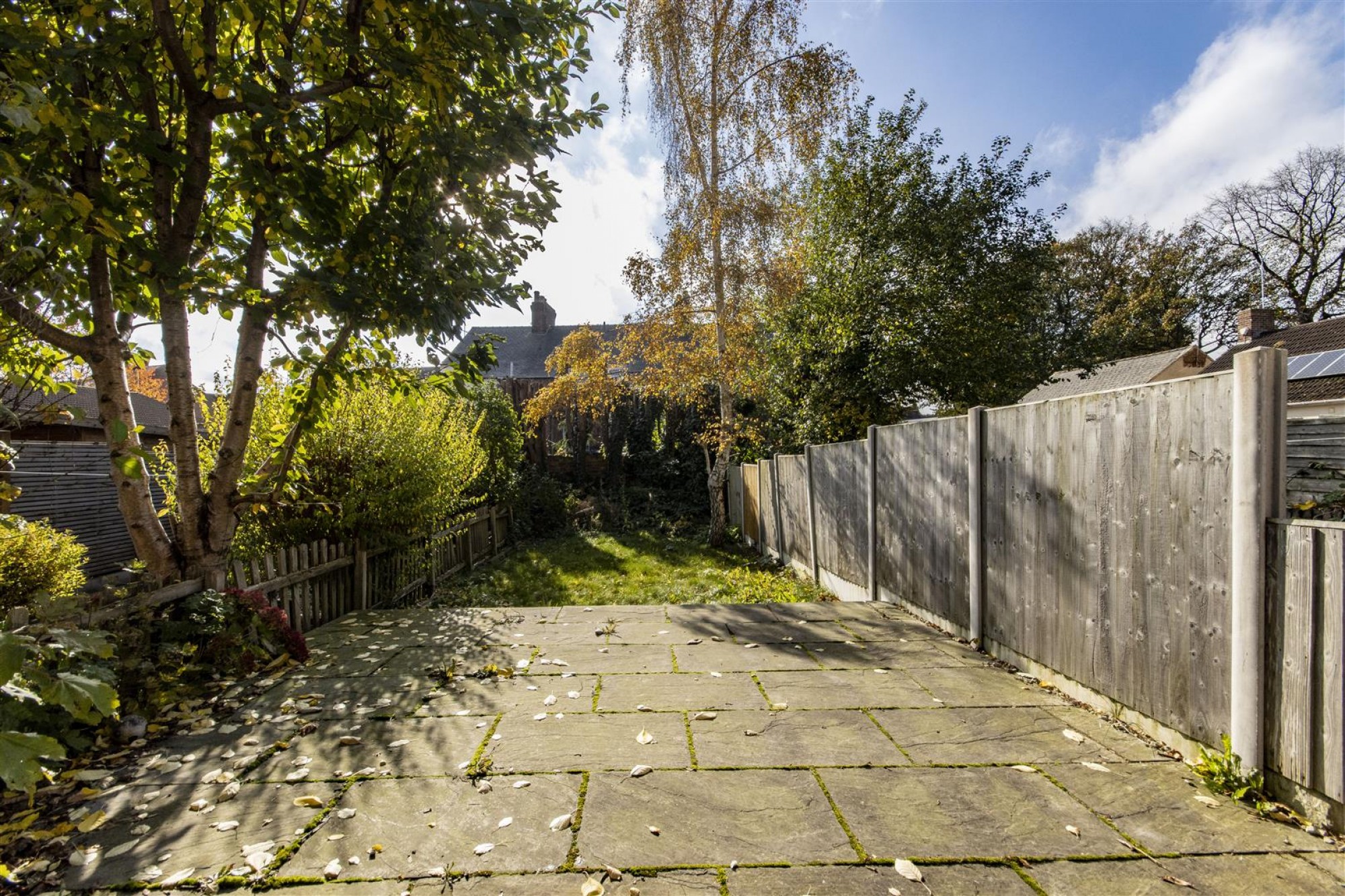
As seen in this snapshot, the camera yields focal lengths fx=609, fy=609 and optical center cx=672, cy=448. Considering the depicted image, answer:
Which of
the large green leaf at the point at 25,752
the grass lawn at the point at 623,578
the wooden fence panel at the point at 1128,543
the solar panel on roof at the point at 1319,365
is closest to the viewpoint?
the large green leaf at the point at 25,752

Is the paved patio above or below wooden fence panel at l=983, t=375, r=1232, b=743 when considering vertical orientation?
below

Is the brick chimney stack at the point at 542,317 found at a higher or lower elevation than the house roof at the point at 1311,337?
higher

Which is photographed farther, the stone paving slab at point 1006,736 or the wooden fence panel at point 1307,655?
the stone paving slab at point 1006,736

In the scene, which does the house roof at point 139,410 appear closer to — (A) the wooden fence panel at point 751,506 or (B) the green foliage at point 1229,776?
(A) the wooden fence panel at point 751,506

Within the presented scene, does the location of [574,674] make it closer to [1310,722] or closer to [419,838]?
[419,838]

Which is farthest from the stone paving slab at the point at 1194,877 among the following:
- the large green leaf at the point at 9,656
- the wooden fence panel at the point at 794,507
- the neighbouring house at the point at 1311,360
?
the neighbouring house at the point at 1311,360

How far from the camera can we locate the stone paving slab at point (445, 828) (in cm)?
198

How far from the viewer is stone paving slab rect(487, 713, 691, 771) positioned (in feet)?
8.69

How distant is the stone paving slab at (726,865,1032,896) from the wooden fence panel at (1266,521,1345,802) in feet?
3.67

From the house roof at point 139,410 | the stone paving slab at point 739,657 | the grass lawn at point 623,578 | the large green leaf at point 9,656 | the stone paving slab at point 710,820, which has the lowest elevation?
the grass lawn at point 623,578

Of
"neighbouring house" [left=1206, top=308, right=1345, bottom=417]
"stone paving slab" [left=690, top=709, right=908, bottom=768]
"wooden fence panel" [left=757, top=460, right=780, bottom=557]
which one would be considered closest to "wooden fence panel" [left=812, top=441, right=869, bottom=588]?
"wooden fence panel" [left=757, top=460, right=780, bottom=557]

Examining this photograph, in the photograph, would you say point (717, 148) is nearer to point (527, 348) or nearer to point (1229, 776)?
point (1229, 776)

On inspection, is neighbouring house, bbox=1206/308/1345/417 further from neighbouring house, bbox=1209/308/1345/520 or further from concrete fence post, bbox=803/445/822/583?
concrete fence post, bbox=803/445/822/583

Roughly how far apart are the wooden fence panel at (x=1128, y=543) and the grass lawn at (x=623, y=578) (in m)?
3.39
